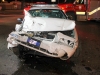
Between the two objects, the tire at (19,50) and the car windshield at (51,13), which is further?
the car windshield at (51,13)

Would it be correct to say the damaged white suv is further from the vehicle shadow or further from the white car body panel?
the vehicle shadow

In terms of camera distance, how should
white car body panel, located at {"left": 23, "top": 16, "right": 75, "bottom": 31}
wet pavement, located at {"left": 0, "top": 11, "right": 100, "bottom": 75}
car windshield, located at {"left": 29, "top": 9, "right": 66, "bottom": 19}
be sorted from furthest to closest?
car windshield, located at {"left": 29, "top": 9, "right": 66, "bottom": 19}
white car body panel, located at {"left": 23, "top": 16, "right": 75, "bottom": 31}
wet pavement, located at {"left": 0, "top": 11, "right": 100, "bottom": 75}

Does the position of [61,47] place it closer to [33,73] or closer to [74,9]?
[33,73]

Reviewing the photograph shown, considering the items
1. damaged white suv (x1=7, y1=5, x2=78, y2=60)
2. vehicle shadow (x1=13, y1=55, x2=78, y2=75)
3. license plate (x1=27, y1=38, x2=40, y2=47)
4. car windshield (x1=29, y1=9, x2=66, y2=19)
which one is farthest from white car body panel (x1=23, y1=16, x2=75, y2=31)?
car windshield (x1=29, y1=9, x2=66, y2=19)

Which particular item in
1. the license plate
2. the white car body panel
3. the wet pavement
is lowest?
the wet pavement

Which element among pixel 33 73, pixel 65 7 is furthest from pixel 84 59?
pixel 65 7

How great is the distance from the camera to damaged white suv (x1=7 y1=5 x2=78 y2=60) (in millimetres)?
5766

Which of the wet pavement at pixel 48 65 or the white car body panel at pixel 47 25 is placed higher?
the white car body panel at pixel 47 25

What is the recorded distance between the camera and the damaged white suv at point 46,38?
5766 mm

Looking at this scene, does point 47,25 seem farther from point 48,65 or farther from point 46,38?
point 48,65

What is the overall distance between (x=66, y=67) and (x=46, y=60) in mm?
915

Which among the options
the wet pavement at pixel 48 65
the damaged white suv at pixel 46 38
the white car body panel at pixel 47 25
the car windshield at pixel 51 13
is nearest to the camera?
the damaged white suv at pixel 46 38

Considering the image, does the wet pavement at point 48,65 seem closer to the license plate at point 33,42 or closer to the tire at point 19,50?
the tire at point 19,50

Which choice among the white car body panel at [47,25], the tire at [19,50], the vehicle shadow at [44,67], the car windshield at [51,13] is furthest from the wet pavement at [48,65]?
the car windshield at [51,13]
